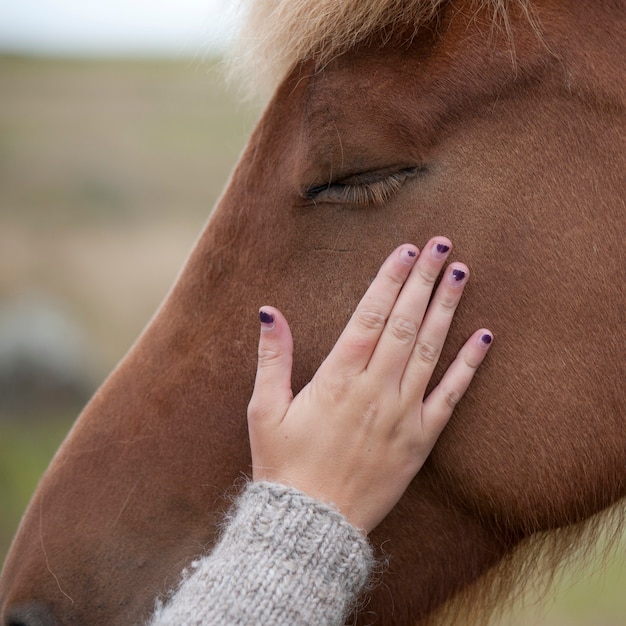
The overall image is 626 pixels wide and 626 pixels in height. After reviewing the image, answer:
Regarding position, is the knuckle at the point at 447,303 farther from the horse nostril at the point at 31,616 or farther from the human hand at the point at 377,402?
the horse nostril at the point at 31,616

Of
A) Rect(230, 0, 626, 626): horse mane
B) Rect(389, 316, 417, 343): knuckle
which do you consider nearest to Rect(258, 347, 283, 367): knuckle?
Rect(389, 316, 417, 343): knuckle

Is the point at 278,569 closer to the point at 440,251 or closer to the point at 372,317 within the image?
the point at 372,317

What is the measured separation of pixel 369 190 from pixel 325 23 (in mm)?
376

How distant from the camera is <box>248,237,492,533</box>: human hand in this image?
1.46 meters

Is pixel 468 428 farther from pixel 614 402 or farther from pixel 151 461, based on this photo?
pixel 151 461

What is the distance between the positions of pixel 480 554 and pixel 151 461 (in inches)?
30.7

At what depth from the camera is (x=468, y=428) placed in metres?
1.52

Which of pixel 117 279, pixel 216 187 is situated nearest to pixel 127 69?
pixel 216 187

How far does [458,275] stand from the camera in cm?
147

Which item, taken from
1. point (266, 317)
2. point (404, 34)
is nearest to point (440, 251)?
point (266, 317)

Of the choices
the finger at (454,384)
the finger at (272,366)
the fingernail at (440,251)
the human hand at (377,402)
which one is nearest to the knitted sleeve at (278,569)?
the human hand at (377,402)

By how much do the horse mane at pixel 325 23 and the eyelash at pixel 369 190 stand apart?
0.94 ft

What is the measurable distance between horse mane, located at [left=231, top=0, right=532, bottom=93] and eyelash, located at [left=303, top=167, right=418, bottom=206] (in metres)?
0.29

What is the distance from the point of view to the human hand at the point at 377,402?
1464 mm
